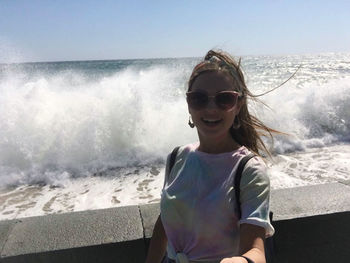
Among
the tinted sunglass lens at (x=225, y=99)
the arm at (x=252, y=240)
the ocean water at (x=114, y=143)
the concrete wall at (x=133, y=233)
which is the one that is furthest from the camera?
the ocean water at (x=114, y=143)

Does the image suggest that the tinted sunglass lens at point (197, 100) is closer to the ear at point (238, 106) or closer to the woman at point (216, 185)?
the woman at point (216, 185)

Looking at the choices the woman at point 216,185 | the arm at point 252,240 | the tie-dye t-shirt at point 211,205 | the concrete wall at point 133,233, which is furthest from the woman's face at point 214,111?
the concrete wall at point 133,233

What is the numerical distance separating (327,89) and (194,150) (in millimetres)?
10002

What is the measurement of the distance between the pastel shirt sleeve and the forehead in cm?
34

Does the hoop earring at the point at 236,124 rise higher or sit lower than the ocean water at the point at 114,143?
higher

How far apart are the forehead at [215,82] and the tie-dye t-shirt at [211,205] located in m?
0.26

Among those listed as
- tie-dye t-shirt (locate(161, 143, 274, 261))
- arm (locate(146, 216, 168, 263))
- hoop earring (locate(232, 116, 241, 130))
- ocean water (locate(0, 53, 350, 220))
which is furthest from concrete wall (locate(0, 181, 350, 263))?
ocean water (locate(0, 53, 350, 220))

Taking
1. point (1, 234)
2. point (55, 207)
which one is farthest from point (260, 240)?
point (55, 207)

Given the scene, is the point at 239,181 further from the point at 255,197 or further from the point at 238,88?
the point at 238,88

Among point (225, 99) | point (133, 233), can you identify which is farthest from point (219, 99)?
point (133, 233)

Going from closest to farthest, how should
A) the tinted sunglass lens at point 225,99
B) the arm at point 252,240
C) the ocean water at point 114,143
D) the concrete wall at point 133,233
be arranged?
the arm at point 252,240 → the tinted sunglass lens at point 225,99 → the concrete wall at point 133,233 → the ocean water at point 114,143

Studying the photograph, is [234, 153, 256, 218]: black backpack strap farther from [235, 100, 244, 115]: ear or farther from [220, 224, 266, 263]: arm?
[235, 100, 244, 115]: ear

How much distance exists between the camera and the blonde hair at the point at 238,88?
140cm

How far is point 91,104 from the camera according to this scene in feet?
26.8
